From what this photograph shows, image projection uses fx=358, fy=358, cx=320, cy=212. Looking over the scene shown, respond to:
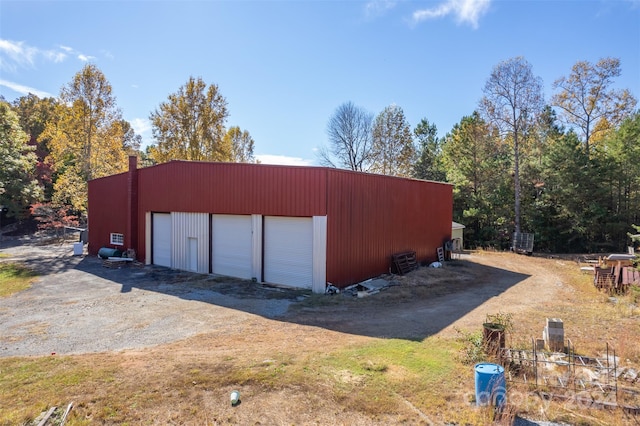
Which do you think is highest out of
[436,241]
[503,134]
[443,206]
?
[503,134]

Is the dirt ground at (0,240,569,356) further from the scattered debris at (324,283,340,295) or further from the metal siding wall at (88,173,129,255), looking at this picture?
the metal siding wall at (88,173,129,255)

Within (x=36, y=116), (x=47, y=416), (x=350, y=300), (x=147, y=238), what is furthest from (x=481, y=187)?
(x=36, y=116)

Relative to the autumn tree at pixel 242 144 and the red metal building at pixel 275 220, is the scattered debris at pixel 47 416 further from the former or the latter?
the autumn tree at pixel 242 144

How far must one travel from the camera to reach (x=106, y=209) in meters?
21.8

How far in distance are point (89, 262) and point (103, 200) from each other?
414 centimetres

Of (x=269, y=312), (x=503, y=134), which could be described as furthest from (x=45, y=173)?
(x=503, y=134)

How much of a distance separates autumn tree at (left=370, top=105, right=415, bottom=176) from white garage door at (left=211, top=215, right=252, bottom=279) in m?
26.2

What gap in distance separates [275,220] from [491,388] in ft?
33.6

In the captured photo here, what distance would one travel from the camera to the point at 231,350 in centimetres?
752

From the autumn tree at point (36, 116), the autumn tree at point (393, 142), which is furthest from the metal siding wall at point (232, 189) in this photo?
the autumn tree at point (36, 116)

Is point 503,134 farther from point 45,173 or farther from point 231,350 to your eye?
point 45,173

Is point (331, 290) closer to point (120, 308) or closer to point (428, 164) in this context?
point (120, 308)

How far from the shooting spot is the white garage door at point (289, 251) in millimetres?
13297

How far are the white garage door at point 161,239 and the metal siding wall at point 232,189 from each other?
568mm
